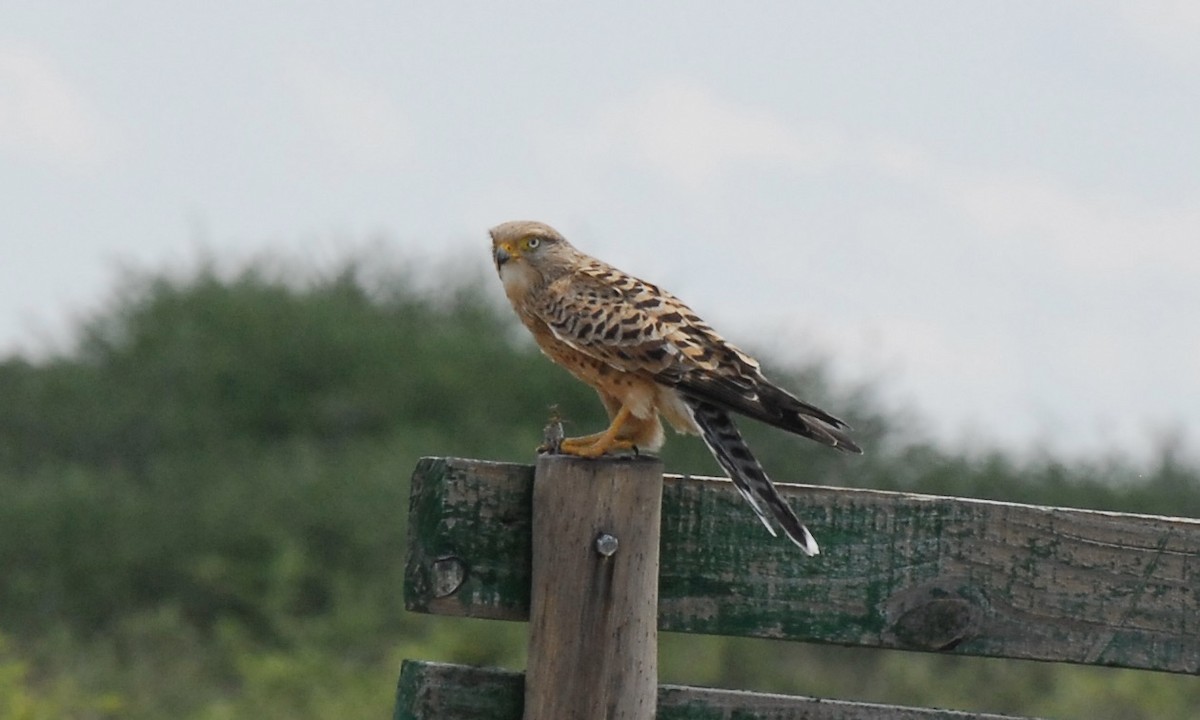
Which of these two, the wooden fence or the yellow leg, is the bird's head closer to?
the yellow leg

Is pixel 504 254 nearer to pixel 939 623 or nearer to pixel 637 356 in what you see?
pixel 637 356

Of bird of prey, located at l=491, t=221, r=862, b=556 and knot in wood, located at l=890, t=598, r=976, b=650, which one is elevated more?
bird of prey, located at l=491, t=221, r=862, b=556

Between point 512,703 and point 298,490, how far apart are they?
12.5 metres

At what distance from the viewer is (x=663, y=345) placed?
14.3 ft

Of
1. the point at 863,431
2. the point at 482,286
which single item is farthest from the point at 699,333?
the point at 482,286

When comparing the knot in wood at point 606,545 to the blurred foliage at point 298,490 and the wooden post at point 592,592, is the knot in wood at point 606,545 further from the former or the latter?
the blurred foliage at point 298,490

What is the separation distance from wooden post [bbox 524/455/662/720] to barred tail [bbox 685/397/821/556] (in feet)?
0.65

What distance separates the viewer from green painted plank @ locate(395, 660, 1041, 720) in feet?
10.1

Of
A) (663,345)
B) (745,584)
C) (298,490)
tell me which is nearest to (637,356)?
(663,345)

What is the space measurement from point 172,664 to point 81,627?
1.66 meters

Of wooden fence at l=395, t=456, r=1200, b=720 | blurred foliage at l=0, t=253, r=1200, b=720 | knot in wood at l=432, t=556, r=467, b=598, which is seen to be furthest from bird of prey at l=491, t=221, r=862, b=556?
blurred foliage at l=0, t=253, r=1200, b=720

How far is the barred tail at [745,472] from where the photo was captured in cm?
312

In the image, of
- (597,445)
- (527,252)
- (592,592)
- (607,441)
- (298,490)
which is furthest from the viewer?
(298,490)

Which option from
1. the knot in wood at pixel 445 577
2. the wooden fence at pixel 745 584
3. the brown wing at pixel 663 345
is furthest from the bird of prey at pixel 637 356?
the knot in wood at pixel 445 577
